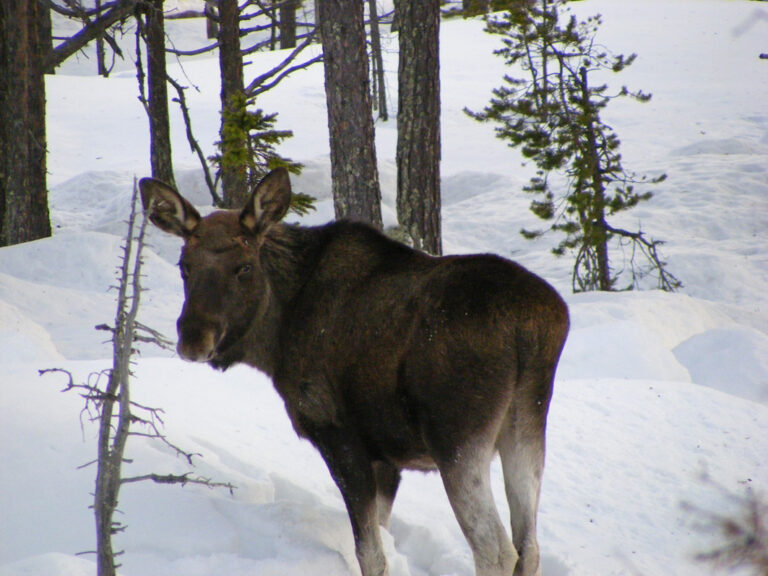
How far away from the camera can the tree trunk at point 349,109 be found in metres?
7.66

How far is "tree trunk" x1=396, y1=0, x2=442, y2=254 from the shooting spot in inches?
356

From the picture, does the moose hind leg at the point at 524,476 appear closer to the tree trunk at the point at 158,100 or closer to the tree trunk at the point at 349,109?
the tree trunk at the point at 349,109

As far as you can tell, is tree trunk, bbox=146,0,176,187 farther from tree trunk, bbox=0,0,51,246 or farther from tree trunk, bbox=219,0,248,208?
tree trunk, bbox=0,0,51,246

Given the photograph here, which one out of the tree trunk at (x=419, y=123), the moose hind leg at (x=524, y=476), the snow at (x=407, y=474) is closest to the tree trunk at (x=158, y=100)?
the snow at (x=407, y=474)

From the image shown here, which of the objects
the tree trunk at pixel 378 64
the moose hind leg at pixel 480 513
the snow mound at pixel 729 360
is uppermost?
the tree trunk at pixel 378 64

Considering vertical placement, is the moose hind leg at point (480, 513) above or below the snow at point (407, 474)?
above

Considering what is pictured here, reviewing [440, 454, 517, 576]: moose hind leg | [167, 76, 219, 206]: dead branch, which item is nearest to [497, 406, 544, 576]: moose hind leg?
[440, 454, 517, 576]: moose hind leg

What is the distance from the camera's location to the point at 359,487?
3.85m

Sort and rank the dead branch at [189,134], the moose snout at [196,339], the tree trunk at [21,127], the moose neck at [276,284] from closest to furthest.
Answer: the moose snout at [196,339]
the moose neck at [276,284]
the tree trunk at [21,127]
the dead branch at [189,134]

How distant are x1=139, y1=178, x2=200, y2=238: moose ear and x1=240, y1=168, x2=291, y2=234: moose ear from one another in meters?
0.26

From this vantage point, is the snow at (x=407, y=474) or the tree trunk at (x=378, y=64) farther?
the tree trunk at (x=378, y=64)

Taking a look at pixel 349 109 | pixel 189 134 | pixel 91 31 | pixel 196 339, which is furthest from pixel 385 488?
pixel 91 31

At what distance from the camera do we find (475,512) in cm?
347

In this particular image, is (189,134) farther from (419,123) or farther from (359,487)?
(359,487)
